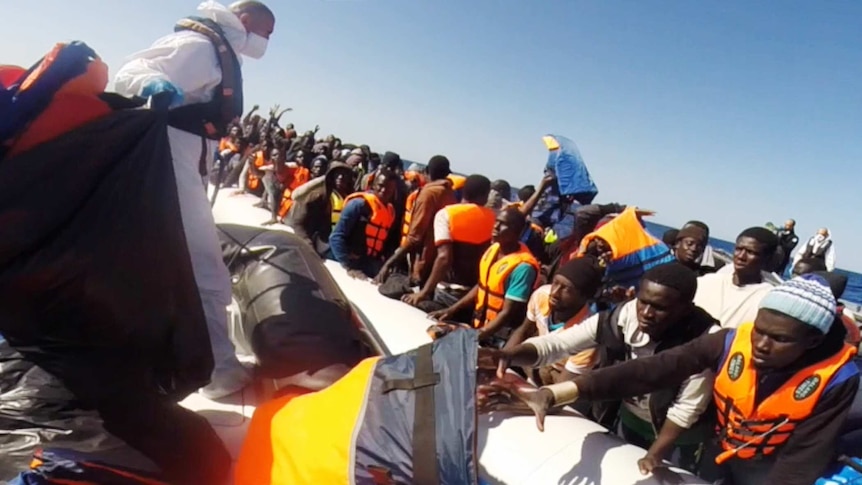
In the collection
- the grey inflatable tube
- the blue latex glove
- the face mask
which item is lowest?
the grey inflatable tube

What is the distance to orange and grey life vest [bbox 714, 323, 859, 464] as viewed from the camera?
1.61m

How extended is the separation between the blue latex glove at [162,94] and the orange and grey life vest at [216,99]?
289mm

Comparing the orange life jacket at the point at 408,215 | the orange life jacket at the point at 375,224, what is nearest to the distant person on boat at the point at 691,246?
the orange life jacket at the point at 408,215

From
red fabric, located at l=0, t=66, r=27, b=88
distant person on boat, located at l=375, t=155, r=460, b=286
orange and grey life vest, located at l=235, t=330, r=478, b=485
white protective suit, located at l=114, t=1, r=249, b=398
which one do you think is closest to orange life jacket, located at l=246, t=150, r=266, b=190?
distant person on boat, located at l=375, t=155, r=460, b=286

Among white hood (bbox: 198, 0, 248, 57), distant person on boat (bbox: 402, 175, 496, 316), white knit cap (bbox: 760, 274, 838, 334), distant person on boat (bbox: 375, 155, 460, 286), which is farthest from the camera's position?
distant person on boat (bbox: 375, 155, 460, 286)

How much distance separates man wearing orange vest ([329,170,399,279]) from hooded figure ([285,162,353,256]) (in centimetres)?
34

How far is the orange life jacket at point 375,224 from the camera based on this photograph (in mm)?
4320

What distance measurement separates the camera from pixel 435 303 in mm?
3699

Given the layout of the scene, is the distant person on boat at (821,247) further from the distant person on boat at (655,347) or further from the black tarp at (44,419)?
the black tarp at (44,419)

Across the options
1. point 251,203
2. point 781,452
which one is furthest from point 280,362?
point 251,203

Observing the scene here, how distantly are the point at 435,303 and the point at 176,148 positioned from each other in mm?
2052

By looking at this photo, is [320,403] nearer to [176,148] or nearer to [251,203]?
[176,148]

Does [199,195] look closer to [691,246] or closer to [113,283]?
[113,283]

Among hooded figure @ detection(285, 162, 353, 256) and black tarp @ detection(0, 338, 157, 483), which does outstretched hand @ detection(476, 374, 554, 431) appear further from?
hooded figure @ detection(285, 162, 353, 256)
